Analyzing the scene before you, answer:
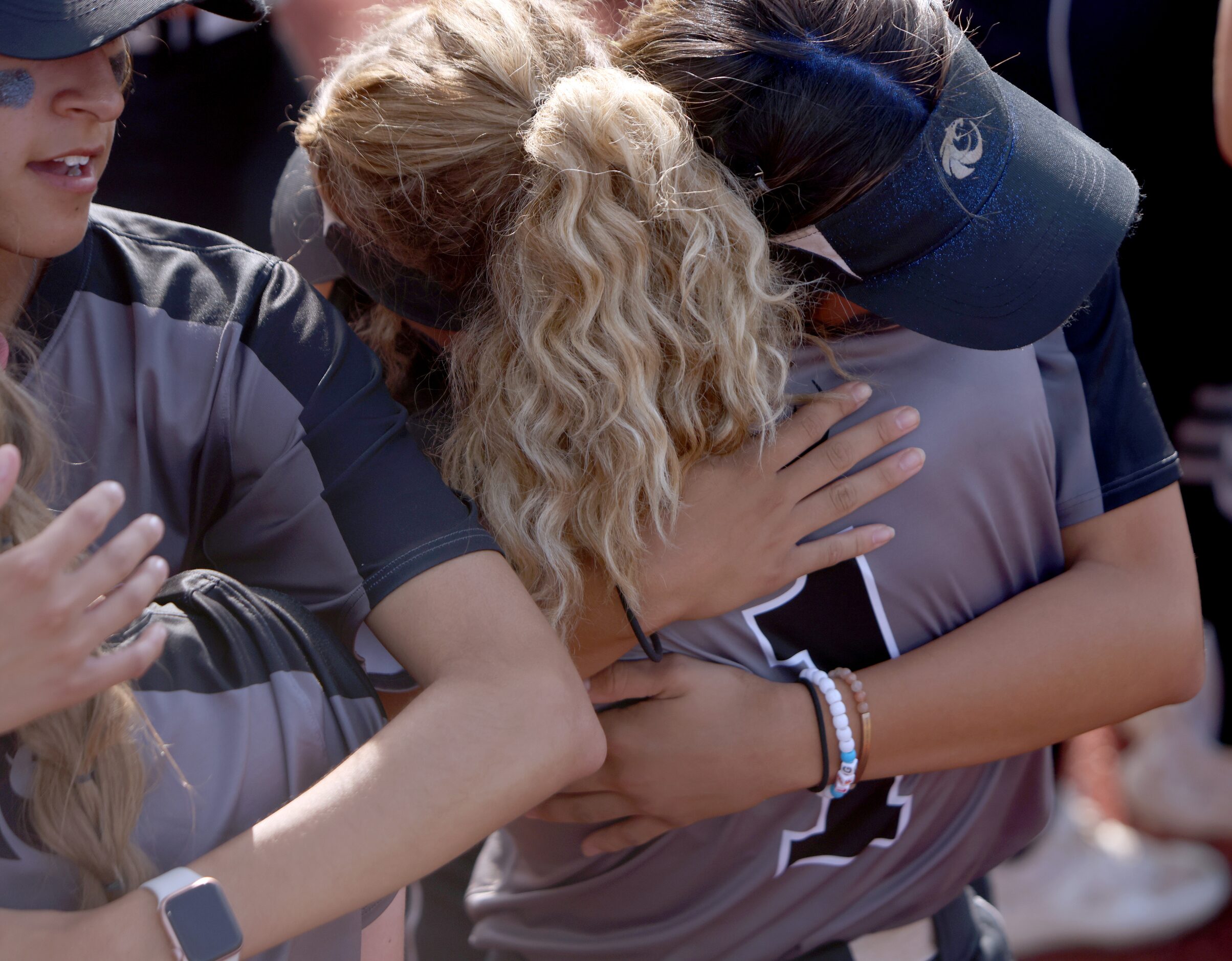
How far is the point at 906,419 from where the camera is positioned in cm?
135

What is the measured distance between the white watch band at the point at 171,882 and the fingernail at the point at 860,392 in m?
0.86

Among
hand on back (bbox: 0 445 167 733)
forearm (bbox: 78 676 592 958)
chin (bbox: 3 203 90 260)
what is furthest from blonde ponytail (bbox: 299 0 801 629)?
hand on back (bbox: 0 445 167 733)

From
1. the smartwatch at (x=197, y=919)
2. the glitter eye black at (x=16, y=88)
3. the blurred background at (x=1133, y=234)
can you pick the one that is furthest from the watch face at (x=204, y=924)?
the blurred background at (x=1133, y=234)

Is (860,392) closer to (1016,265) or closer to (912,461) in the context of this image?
(912,461)

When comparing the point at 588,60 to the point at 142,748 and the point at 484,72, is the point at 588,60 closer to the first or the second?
the point at 484,72

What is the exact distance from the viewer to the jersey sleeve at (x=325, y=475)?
1171 millimetres

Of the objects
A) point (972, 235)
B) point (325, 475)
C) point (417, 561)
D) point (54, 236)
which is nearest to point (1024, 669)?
point (972, 235)

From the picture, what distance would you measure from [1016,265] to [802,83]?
13.0 inches

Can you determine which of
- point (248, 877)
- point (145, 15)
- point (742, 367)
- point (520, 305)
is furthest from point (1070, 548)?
point (145, 15)

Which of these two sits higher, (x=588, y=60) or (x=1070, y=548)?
(x=588, y=60)

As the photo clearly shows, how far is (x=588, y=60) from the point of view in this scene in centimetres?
133

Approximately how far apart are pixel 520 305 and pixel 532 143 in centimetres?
17

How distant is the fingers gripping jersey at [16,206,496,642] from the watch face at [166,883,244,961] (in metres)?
0.33

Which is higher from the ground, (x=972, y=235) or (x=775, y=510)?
(x=972, y=235)
